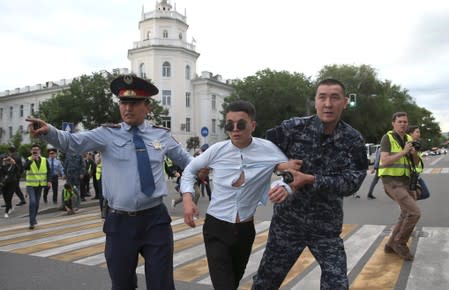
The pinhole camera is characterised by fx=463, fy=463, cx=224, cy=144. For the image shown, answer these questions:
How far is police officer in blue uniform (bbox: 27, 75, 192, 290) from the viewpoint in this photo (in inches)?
135

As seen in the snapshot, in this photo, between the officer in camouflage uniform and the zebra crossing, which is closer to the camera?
the officer in camouflage uniform

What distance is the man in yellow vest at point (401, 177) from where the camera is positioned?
6184 millimetres

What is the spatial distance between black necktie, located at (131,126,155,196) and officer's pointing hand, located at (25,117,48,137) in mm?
674

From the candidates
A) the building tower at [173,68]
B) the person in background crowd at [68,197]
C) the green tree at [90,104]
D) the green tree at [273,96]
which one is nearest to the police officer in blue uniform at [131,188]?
the person in background crowd at [68,197]

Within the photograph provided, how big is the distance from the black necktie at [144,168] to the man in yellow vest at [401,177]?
380 cm

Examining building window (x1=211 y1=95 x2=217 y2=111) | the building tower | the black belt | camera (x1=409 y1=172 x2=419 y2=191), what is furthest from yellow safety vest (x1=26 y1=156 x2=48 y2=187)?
building window (x1=211 y1=95 x2=217 y2=111)

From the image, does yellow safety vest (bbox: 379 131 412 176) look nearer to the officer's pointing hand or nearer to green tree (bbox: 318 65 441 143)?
the officer's pointing hand

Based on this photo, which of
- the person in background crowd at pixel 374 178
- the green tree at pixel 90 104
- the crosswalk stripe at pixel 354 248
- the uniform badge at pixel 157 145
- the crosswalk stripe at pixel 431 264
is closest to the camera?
the uniform badge at pixel 157 145

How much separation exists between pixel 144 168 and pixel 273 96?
171 ft

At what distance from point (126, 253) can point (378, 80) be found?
59.6 meters

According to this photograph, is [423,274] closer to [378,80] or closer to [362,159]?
A: [362,159]

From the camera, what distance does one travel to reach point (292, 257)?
11.1 ft

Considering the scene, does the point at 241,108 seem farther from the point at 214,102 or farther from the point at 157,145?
the point at 214,102

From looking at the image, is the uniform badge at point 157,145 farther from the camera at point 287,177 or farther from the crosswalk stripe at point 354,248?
the crosswalk stripe at point 354,248
